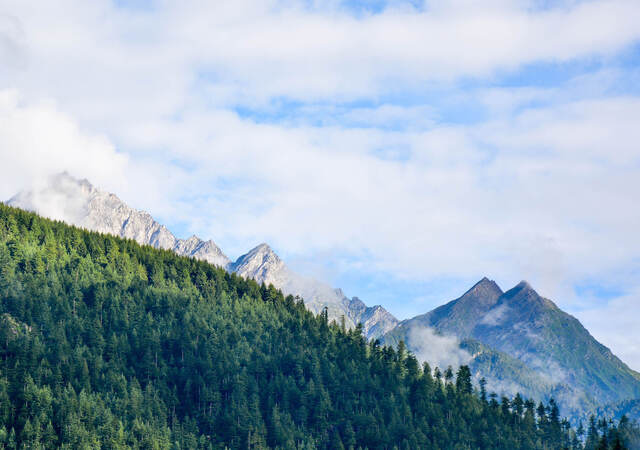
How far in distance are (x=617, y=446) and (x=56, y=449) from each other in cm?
14135

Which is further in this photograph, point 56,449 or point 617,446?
point 56,449

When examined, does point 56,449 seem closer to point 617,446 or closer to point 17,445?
point 17,445

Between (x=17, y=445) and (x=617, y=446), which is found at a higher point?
(x=17, y=445)

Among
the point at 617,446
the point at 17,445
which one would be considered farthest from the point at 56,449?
the point at 617,446

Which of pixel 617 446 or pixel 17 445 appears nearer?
pixel 617 446

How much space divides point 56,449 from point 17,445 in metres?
10.1

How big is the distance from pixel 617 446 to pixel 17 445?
149m

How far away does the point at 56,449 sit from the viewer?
19950cm

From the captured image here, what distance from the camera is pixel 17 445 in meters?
198

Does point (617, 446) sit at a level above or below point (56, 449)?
below

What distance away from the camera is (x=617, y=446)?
443 feet
